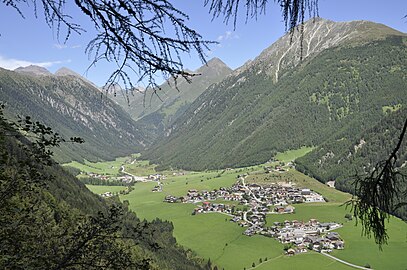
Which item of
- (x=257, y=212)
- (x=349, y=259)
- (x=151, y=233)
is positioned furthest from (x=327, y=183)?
(x=151, y=233)

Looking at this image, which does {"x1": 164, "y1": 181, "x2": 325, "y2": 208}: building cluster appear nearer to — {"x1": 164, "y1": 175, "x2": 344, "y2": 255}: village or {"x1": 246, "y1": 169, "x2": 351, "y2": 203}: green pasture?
{"x1": 164, "y1": 175, "x2": 344, "y2": 255}: village

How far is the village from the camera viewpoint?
57219 mm

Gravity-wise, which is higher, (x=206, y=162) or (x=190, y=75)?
(x=190, y=75)

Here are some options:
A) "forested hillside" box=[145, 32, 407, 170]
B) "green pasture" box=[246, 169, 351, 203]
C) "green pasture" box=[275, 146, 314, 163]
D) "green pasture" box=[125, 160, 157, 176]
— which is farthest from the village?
"green pasture" box=[125, 160, 157, 176]

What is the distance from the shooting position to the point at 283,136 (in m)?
164

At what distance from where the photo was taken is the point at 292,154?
151 m

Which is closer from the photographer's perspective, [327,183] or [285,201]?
[285,201]

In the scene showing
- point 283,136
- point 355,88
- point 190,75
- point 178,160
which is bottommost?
point 178,160

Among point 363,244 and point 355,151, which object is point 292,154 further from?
point 363,244

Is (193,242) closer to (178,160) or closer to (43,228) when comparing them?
(43,228)

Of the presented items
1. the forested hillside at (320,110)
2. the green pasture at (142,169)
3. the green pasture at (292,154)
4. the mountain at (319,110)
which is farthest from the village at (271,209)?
the green pasture at (142,169)

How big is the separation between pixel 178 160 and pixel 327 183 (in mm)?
A: 94379

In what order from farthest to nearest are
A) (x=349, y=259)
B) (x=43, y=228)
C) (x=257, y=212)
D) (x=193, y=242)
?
(x=257, y=212), (x=193, y=242), (x=349, y=259), (x=43, y=228)

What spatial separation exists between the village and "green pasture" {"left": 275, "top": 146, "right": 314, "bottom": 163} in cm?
3157
